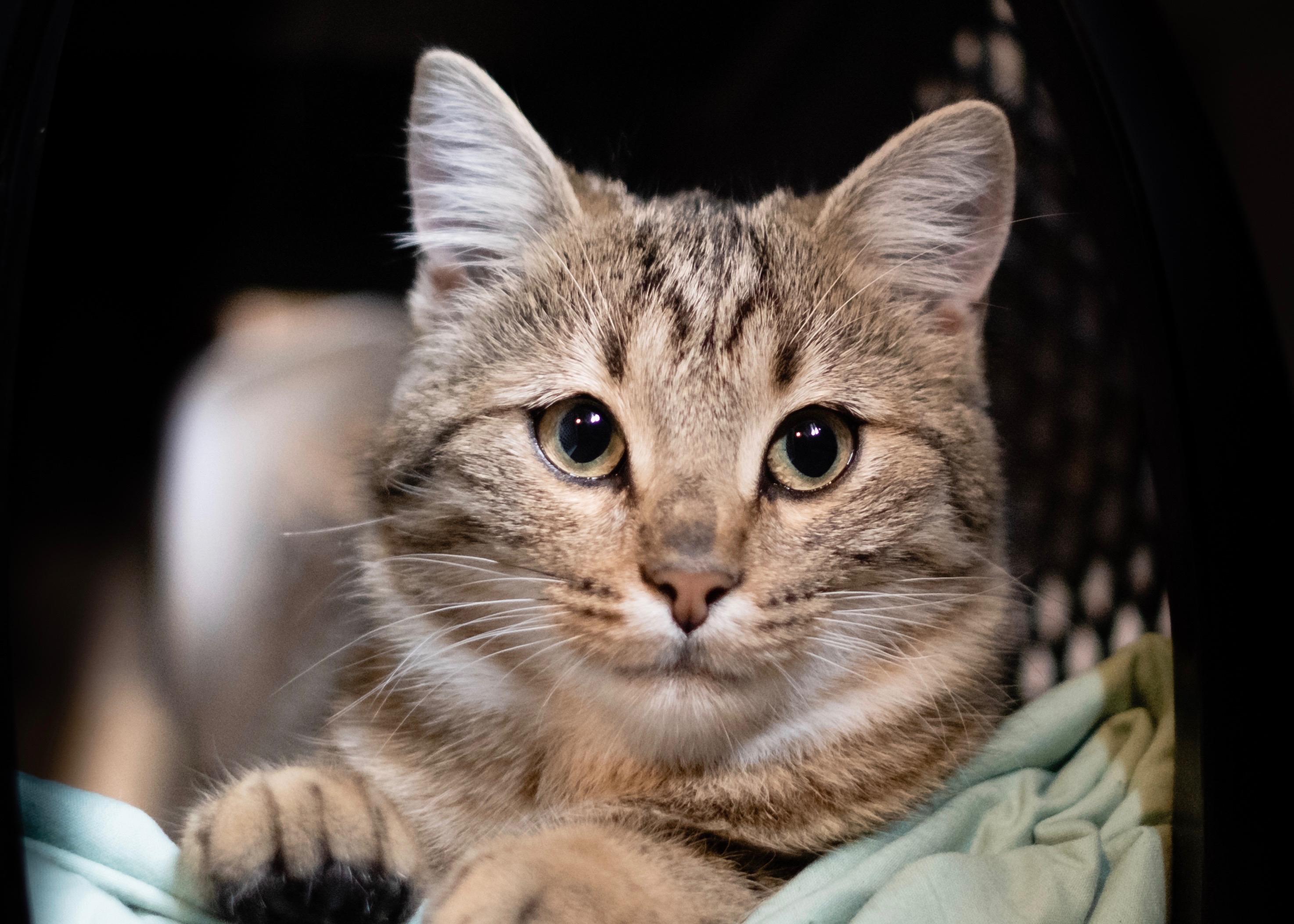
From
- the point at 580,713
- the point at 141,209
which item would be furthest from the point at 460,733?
the point at 141,209

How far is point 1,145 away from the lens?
576 mm

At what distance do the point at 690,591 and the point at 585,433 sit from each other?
5.6 inches

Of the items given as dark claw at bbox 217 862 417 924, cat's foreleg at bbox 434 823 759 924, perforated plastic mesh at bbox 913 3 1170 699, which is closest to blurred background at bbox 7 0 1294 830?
perforated plastic mesh at bbox 913 3 1170 699

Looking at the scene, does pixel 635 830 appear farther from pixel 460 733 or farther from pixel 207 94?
pixel 207 94

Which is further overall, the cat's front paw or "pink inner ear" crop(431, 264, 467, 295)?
"pink inner ear" crop(431, 264, 467, 295)

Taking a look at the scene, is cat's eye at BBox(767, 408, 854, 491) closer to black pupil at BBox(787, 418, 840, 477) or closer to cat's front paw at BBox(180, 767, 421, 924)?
black pupil at BBox(787, 418, 840, 477)

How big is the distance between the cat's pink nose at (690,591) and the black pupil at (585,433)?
0.11 meters

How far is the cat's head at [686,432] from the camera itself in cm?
63

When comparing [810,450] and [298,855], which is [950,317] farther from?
[298,855]

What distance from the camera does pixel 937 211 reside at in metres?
0.74

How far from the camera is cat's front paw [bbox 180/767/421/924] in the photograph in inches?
25.3

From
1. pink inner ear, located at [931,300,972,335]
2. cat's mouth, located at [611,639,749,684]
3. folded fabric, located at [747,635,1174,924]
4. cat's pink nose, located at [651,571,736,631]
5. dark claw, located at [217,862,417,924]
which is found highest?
pink inner ear, located at [931,300,972,335]

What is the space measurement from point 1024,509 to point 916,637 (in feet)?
0.45

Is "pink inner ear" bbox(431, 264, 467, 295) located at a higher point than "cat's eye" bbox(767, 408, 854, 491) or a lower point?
higher
